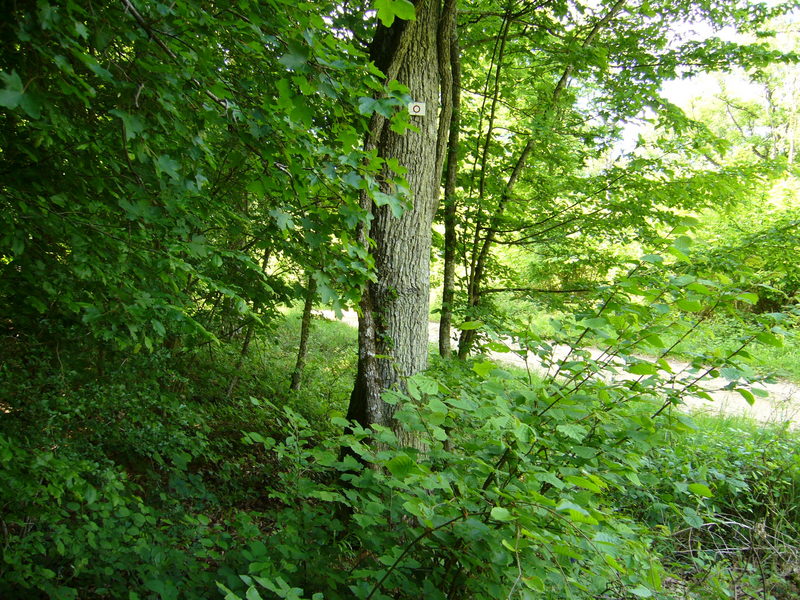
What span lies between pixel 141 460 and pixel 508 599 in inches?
120

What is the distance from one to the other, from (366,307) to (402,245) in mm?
473

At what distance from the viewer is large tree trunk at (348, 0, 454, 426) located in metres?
3.10

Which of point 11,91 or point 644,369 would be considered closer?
point 11,91

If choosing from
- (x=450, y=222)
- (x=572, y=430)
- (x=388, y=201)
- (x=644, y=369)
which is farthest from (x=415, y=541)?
(x=450, y=222)

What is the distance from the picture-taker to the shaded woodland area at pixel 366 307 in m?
1.73

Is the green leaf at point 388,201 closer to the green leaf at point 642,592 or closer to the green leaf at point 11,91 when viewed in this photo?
the green leaf at point 11,91

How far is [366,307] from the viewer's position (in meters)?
3.10

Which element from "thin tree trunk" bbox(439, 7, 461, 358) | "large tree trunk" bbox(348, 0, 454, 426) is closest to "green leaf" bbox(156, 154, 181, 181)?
"large tree trunk" bbox(348, 0, 454, 426)

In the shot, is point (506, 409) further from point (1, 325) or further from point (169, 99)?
point (1, 325)

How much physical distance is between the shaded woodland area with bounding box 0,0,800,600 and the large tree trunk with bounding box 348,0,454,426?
0.06ft

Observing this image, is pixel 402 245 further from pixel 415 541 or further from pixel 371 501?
pixel 415 541

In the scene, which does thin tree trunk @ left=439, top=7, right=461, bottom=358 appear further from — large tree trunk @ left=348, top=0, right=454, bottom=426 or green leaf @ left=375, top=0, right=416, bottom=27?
green leaf @ left=375, top=0, right=416, bottom=27

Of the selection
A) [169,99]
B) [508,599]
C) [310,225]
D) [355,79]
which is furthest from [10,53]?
[508,599]

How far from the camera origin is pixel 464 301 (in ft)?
16.3
